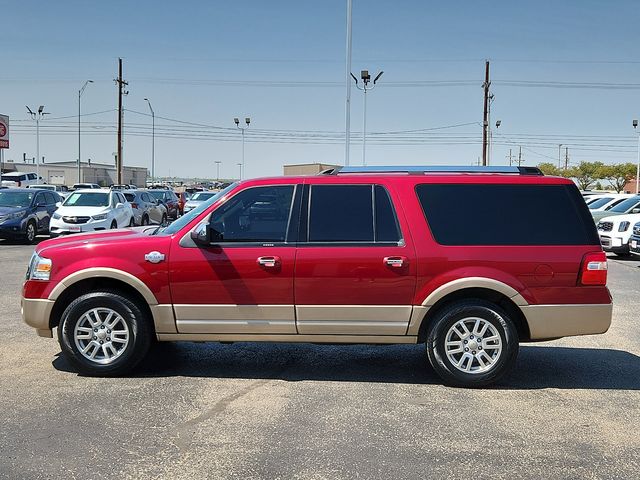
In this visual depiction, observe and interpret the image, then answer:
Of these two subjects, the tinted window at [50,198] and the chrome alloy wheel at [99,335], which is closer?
the chrome alloy wheel at [99,335]

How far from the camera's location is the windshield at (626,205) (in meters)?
20.3

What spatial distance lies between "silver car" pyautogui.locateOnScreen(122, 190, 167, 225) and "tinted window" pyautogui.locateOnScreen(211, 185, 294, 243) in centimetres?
1909

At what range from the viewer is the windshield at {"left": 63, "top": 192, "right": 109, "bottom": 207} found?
20641 mm

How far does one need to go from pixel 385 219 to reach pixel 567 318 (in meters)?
1.80

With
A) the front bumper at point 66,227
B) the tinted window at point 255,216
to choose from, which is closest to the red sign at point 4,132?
the front bumper at point 66,227

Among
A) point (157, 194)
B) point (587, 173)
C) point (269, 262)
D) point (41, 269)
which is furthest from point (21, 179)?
point (587, 173)

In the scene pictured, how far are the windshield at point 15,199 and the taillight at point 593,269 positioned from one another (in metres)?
18.6

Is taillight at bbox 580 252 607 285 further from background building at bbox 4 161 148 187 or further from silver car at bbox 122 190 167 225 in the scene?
background building at bbox 4 161 148 187

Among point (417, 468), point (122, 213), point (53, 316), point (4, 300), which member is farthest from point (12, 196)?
point (417, 468)

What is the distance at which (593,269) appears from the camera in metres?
5.71

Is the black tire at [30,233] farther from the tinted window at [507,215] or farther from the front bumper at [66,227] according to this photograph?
the tinted window at [507,215]

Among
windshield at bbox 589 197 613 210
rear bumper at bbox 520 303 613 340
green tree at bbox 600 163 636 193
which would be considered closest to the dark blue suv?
rear bumper at bbox 520 303 613 340

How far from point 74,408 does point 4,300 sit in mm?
5696

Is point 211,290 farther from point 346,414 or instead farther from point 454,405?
point 454,405
